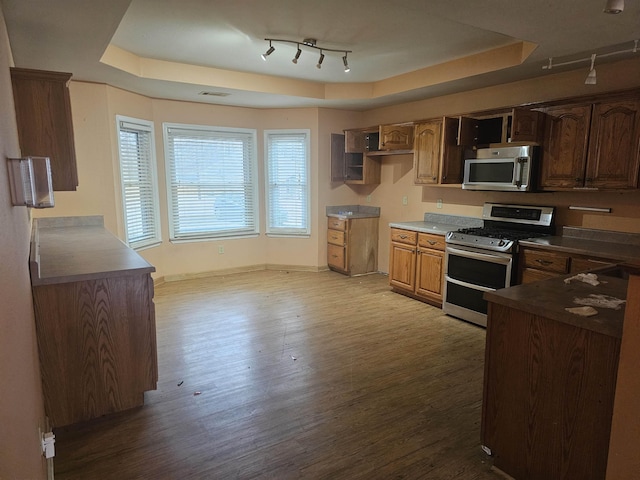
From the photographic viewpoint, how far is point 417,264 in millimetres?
4762

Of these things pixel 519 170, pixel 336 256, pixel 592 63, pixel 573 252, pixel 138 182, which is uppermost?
pixel 592 63

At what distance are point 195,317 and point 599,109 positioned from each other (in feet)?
14.0

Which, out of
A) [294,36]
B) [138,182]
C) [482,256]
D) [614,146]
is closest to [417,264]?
[482,256]

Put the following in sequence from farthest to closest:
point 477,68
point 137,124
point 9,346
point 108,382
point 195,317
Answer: point 137,124, point 195,317, point 477,68, point 108,382, point 9,346

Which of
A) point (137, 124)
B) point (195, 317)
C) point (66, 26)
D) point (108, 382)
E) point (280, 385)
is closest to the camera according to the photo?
point (108, 382)

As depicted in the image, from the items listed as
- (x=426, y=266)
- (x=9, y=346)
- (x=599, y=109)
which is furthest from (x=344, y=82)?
(x=9, y=346)

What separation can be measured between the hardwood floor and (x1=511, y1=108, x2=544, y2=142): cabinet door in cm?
192

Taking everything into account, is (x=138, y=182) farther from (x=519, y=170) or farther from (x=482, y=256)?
(x=519, y=170)

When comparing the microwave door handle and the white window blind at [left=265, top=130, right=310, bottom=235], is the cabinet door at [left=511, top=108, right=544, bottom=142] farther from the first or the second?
the white window blind at [left=265, top=130, right=310, bottom=235]

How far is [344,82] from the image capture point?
205 inches

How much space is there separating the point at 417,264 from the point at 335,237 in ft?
5.44

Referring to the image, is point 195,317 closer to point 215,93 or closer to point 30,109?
point 30,109

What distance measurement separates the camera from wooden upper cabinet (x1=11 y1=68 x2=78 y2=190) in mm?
2697

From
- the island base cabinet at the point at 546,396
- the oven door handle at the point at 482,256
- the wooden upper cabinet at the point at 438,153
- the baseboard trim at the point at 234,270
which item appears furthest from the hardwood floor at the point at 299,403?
the wooden upper cabinet at the point at 438,153
